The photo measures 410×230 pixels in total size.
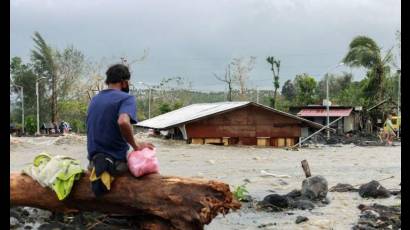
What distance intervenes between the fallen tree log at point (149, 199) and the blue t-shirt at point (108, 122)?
47 cm

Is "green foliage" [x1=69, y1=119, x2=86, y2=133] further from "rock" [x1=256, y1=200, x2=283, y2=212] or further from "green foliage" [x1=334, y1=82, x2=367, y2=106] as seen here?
"rock" [x1=256, y1=200, x2=283, y2=212]

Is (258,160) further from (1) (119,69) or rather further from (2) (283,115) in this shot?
(1) (119,69)

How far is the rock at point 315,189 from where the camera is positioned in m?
12.4

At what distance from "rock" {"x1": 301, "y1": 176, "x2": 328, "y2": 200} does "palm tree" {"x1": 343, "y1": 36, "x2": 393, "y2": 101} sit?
134 ft

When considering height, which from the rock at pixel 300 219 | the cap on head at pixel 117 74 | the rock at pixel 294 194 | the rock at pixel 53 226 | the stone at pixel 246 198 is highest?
the cap on head at pixel 117 74

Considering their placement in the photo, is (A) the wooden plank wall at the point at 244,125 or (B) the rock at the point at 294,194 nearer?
(B) the rock at the point at 294,194

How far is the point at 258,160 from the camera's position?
79.5 feet

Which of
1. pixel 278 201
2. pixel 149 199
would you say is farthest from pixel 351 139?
pixel 149 199

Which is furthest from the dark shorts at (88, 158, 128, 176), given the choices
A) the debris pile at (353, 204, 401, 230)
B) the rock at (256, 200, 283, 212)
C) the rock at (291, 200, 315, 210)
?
the rock at (291, 200, 315, 210)

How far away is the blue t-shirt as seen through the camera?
22.2 ft

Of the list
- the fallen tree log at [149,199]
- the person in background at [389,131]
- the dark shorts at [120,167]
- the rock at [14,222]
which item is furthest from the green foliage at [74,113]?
the dark shorts at [120,167]

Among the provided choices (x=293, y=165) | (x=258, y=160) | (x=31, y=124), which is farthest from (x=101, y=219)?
(x=31, y=124)

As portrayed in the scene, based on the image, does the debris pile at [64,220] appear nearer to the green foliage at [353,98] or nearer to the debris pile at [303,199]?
the debris pile at [303,199]

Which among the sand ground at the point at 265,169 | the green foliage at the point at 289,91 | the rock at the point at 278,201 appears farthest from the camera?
the green foliage at the point at 289,91
